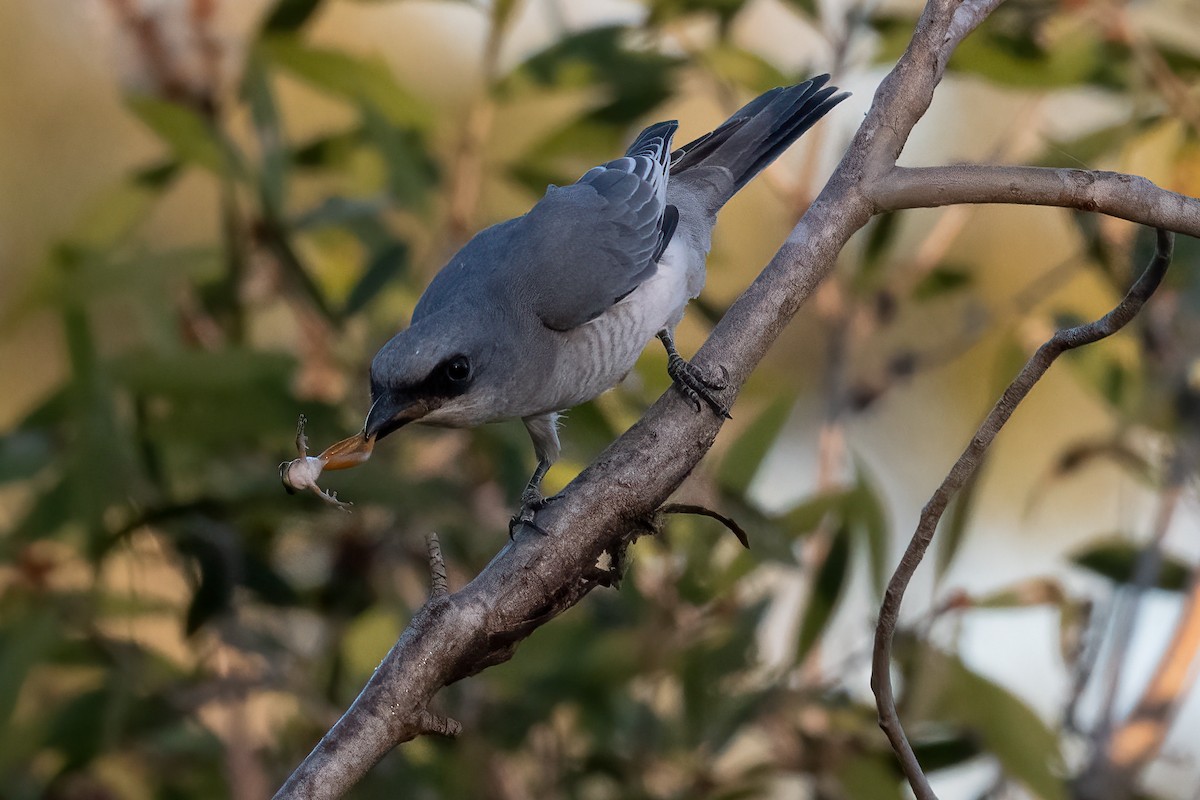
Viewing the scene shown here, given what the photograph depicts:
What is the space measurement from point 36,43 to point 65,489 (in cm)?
234

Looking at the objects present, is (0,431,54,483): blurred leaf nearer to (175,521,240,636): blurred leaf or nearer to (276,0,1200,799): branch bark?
(175,521,240,636): blurred leaf

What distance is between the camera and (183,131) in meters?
2.97

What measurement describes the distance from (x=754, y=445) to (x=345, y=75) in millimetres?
1420

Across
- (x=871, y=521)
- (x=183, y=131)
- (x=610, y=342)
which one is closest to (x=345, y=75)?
(x=183, y=131)

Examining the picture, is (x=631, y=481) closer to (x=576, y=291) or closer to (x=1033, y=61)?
(x=576, y=291)

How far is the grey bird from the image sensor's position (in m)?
2.03

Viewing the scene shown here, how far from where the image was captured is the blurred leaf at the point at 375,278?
9.55 feet

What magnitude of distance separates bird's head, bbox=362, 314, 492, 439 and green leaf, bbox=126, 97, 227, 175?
45.8 inches

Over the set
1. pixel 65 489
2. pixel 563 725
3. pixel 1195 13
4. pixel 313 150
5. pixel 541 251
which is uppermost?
pixel 1195 13

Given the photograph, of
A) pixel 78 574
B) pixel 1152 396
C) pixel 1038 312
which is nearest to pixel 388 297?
pixel 78 574

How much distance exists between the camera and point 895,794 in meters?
2.66

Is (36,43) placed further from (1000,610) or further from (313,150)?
(1000,610)

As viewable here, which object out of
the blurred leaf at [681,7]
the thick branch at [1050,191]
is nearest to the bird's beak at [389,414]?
the thick branch at [1050,191]

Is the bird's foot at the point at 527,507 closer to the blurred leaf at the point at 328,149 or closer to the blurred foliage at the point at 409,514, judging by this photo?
the blurred foliage at the point at 409,514
